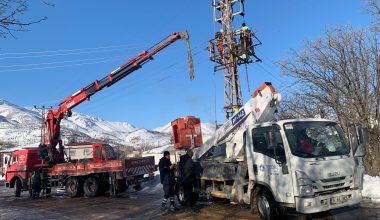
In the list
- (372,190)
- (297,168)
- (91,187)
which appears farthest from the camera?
(91,187)

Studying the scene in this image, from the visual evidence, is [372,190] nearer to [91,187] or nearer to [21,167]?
[91,187]

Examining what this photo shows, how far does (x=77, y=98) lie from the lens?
812 inches

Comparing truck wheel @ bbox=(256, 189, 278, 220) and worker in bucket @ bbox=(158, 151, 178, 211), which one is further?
worker in bucket @ bbox=(158, 151, 178, 211)

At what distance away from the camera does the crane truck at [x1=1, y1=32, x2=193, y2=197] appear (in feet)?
57.4

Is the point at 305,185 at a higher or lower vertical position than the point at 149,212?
higher

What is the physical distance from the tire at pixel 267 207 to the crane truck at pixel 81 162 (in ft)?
27.9

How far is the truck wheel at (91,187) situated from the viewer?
17797 millimetres

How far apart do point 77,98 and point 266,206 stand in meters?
14.8

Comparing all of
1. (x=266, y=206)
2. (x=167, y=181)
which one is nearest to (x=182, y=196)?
(x=167, y=181)

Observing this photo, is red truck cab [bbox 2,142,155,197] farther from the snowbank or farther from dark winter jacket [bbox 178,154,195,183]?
the snowbank

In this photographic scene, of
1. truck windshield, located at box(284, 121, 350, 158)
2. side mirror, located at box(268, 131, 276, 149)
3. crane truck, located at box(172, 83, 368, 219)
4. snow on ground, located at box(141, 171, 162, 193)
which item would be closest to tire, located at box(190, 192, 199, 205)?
crane truck, located at box(172, 83, 368, 219)

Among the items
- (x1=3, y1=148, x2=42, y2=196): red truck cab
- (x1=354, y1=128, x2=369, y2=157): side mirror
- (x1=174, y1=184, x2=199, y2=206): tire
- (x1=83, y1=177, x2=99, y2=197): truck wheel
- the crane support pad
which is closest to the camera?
(x1=354, y1=128, x2=369, y2=157): side mirror

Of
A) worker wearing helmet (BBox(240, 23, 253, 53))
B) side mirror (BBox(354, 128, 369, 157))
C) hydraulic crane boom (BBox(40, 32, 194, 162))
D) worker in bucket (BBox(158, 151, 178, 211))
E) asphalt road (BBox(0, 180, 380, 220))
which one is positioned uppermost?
worker wearing helmet (BBox(240, 23, 253, 53))

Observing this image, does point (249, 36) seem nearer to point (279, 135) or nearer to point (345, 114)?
point (345, 114)
